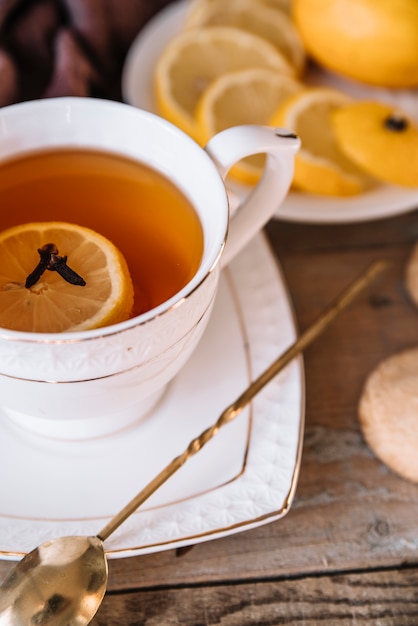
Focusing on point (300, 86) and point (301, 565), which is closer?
point (301, 565)

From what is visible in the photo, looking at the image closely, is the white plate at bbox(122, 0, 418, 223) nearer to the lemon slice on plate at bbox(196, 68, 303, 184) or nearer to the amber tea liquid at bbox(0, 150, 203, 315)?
the lemon slice on plate at bbox(196, 68, 303, 184)

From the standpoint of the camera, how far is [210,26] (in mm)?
1192

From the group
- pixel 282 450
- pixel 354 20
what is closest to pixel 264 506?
pixel 282 450

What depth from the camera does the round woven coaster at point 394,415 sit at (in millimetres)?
842

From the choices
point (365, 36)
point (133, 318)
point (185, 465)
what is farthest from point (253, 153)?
point (365, 36)

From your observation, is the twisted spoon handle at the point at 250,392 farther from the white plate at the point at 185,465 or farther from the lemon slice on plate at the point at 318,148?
the lemon slice on plate at the point at 318,148

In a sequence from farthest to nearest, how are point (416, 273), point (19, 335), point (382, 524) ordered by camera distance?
point (416, 273) → point (382, 524) → point (19, 335)

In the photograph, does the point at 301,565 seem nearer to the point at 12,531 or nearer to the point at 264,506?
the point at 264,506

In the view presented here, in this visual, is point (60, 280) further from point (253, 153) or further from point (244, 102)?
point (244, 102)

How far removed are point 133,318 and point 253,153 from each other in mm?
195

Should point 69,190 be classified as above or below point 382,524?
above

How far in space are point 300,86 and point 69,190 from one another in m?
0.50

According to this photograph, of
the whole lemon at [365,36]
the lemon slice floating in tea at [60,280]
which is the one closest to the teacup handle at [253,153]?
the lemon slice floating in tea at [60,280]

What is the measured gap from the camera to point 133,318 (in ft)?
2.04
